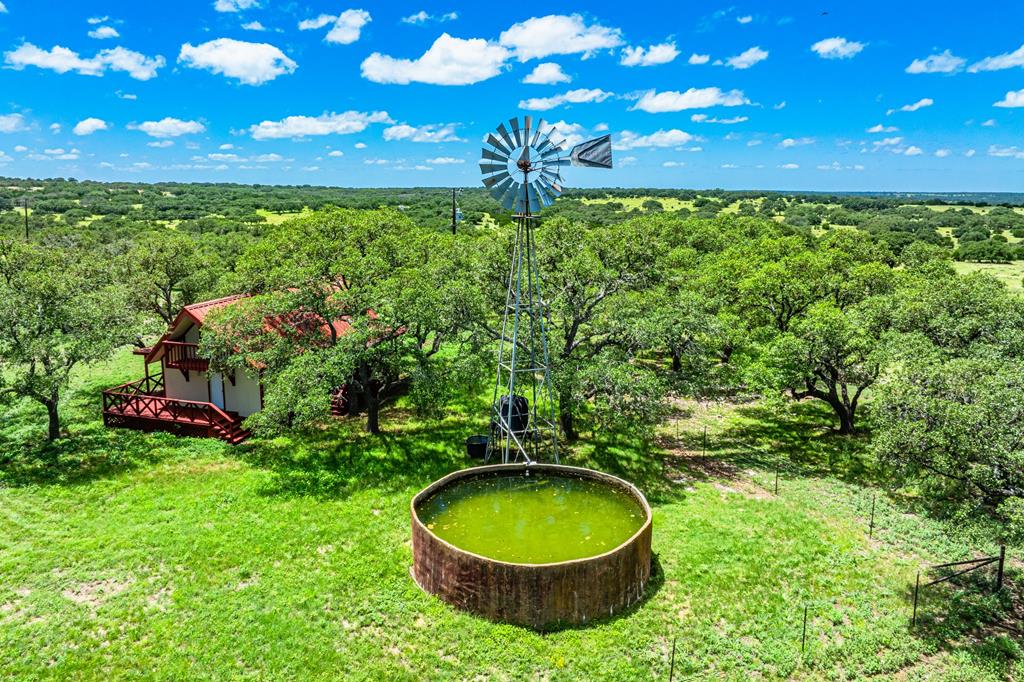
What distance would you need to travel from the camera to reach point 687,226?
49.3 metres

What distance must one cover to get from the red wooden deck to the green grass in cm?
5514

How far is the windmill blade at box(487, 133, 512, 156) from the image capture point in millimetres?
18031

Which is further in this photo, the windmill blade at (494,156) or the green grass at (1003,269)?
the green grass at (1003,269)

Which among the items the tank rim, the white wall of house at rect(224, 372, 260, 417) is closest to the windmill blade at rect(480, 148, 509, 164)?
the tank rim

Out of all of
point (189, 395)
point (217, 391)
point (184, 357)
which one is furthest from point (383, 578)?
point (189, 395)

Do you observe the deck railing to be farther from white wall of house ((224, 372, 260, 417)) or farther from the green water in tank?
the green water in tank

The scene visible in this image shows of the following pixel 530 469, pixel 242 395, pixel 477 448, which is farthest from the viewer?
pixel 242 395

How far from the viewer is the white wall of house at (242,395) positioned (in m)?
24.7

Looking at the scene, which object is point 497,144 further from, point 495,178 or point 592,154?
point 592,154

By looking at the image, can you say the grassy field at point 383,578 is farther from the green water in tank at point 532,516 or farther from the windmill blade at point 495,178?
the windmill blade at point 495,178

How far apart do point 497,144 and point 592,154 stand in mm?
2834

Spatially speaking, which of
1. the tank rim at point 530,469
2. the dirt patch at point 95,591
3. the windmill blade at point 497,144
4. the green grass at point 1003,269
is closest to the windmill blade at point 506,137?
the windmill blade at point 497,144

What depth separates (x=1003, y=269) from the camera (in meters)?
57.8

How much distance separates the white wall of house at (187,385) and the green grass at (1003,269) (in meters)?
55.9
